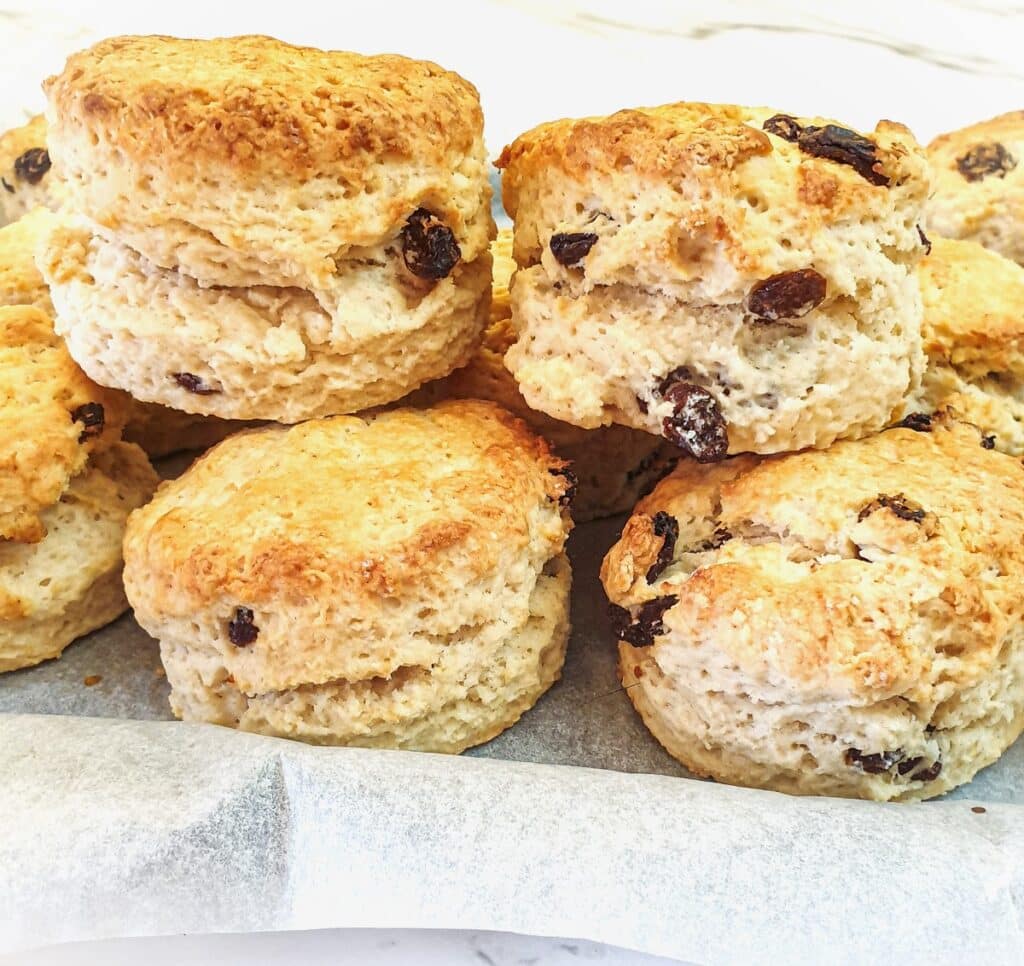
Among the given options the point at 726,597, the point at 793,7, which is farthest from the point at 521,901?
the point at 793,7

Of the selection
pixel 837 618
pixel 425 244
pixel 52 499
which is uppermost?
pixel 425 244

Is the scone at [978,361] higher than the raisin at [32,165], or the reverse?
the scone at [978,361]

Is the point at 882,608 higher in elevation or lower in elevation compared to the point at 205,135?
lower

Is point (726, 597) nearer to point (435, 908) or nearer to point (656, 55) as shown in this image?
point (435, 908)

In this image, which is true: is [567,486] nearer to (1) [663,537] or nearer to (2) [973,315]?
(1) [663,537]

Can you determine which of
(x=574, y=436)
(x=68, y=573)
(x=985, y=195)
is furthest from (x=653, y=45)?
(x=68, y=573)

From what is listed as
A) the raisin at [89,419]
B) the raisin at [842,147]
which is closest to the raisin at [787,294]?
the raisin at [842,147]

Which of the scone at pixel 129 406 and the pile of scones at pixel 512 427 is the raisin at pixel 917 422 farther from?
the scone at pixel 129 406
